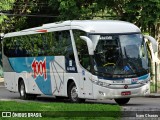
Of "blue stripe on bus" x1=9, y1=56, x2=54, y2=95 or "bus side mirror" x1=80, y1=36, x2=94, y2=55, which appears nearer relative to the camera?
"bus side mirror" x1=80, y1=36, x2=94, y2=55

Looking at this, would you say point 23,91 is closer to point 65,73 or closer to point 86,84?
point 65,73

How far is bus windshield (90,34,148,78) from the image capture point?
20281 millimetres

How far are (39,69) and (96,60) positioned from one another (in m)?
5.18

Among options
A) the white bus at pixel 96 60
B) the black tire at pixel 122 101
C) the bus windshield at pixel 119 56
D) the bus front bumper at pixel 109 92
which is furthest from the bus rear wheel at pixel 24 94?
the bus windshield at pixel 119 56

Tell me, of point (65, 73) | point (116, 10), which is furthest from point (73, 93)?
point (116, 10)

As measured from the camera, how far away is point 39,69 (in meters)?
24.8

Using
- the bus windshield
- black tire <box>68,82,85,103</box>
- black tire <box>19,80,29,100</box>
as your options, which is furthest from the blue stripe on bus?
the bus windshield

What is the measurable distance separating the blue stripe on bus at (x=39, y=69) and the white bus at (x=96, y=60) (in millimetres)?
47

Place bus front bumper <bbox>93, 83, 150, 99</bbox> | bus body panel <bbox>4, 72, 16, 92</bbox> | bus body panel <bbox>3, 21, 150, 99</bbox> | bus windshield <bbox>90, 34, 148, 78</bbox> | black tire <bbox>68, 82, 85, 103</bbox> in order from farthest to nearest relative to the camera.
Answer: bus body panel <bbox>4, 72, 16, 92</bbox> < black tire <bbox>68, 82, 85, 103</bbox> < bus body panel <bbox>3, 21, 150, 99</bbox> < bus windshield <bbox>90, 34, 148, 78</bbox> < bus front bumper <bbox>93, 83, 150, 99</bbox>

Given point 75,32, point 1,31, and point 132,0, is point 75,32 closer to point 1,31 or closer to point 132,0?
Result: point 132,0

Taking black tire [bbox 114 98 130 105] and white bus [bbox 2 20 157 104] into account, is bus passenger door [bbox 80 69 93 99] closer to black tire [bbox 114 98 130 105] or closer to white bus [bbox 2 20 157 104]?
white bus [bbox 2 20 157 104]

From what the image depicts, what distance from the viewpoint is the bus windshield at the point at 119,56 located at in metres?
20.3

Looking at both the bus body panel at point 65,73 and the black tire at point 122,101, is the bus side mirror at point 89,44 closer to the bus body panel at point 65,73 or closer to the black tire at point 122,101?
the bus body panel at point 65,73

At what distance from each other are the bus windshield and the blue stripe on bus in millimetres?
3633
